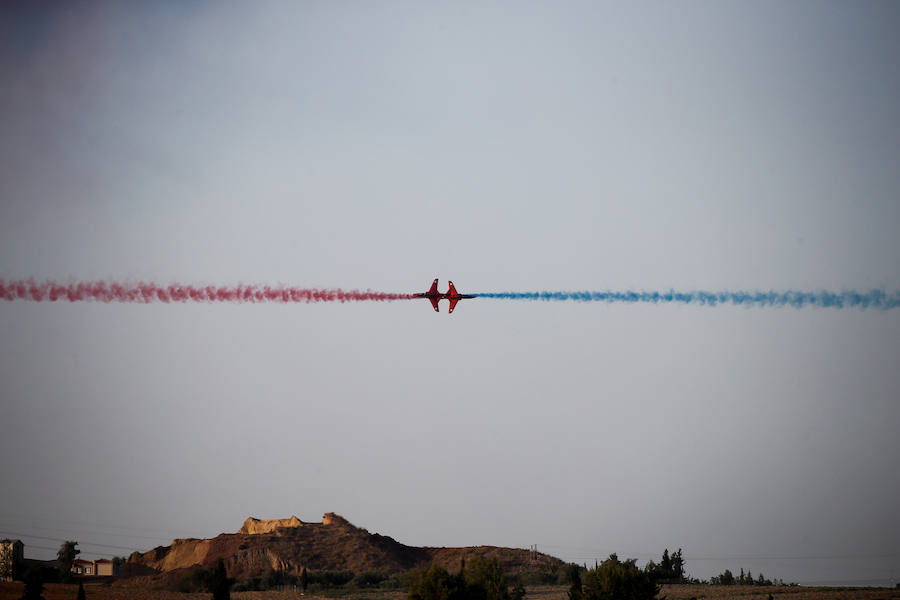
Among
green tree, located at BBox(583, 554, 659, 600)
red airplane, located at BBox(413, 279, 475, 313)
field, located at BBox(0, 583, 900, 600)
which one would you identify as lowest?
Result: field, located at BBox(0, 583, 900, 600)

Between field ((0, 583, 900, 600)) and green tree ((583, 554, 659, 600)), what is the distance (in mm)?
17326

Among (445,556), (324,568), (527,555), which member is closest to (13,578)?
(324,568)

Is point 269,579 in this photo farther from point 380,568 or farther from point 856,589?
point 856,589

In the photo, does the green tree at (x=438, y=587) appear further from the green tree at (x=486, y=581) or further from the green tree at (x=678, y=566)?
the green tree at (x=678, y=566)

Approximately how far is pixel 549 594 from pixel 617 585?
34534 millimetres

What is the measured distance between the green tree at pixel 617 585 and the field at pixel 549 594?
17.3 meters

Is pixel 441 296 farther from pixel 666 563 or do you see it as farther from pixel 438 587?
pixel 666 563

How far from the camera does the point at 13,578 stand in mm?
147375

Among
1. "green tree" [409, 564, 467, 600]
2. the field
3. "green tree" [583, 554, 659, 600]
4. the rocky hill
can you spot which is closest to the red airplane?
"green tree" [409, 564, 467, 600]

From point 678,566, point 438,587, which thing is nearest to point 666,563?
point 678,566

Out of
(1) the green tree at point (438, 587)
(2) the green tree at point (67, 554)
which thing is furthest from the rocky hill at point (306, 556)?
(1) the green tree at point (438, 587)

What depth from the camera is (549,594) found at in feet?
477

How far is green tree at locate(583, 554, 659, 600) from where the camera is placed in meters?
112

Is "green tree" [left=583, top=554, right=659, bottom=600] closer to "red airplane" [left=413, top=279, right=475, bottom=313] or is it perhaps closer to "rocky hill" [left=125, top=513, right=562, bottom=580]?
"red airplane" [left=413, top=279, right=475, bottom=313]
